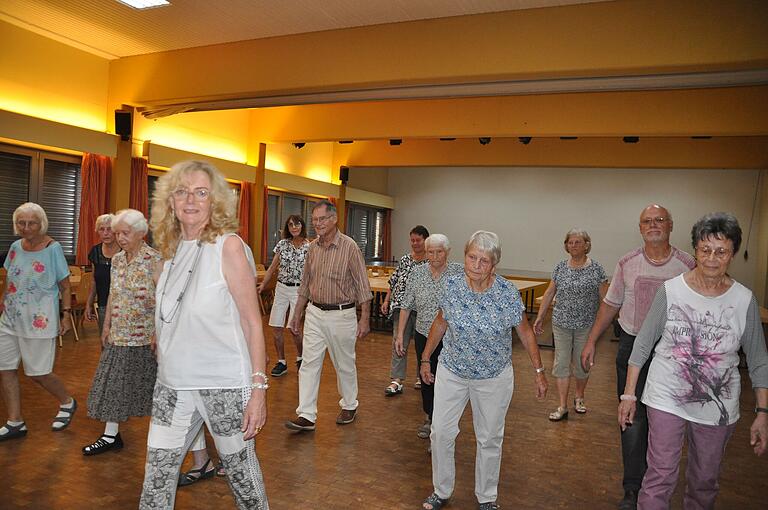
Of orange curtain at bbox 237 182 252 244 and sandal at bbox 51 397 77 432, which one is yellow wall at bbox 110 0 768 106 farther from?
sandal at bbox 51 397 77 432

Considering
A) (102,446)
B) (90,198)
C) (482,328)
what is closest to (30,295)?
(102,446)

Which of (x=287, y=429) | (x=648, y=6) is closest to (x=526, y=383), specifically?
(x=287, y=429)

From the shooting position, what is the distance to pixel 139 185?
9055mm

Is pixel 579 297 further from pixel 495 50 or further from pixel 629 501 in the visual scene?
pixel 495 50

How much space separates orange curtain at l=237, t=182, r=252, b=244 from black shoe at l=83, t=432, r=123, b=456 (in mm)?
7916

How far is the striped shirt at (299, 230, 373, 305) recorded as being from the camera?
4.29 meters

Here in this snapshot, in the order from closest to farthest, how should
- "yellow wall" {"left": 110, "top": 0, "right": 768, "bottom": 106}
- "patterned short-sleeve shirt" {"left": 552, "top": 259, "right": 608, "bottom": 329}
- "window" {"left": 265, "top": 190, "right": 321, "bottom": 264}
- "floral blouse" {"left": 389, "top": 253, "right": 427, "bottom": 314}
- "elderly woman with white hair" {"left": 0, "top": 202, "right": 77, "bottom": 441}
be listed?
1. "elderly woman with white hair" {"left": 0, "top": 202, "right": 77, "bottom": 441}
2. "patterned short-sleeve shirt" {"left": 552, "top": 259, "right": 608, "bottom": 329}
3. "yellow wall" {"left": 110, "top": 0, "right": 768, "bottom": 106}
4. "floral blouse" {"left": 389, "top": 253, "right": 427, "bottom": 314}
5. "window" {"left": 265, "top": 190, "right": 321, "bottom": 264}

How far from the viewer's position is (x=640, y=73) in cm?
539

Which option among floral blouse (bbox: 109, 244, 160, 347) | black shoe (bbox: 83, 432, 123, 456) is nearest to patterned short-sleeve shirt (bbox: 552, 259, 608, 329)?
floral blouse (bbox: 109, 244, 160, 347)

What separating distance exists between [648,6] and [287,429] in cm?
486

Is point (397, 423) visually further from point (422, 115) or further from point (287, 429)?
point (422, 115)

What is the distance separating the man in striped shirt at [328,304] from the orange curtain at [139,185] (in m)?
5.74

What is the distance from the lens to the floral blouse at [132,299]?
3420mm

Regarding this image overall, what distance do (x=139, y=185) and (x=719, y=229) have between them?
28.1 feet
